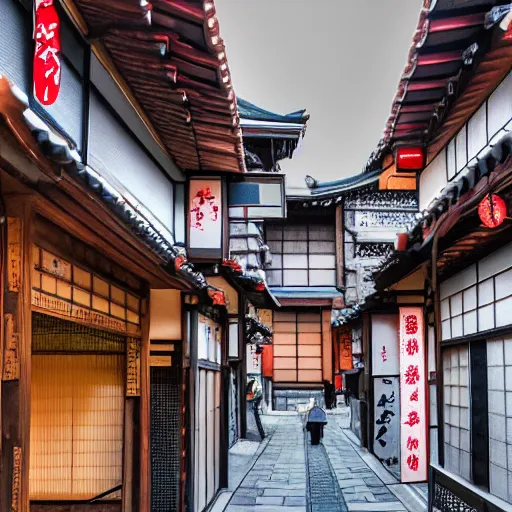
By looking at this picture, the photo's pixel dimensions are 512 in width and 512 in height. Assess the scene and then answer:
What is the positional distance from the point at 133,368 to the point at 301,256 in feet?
102

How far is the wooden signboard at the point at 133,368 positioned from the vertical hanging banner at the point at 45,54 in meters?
4.52

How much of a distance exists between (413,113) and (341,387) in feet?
94.2

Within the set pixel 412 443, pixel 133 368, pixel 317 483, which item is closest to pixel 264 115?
pixel 317 483

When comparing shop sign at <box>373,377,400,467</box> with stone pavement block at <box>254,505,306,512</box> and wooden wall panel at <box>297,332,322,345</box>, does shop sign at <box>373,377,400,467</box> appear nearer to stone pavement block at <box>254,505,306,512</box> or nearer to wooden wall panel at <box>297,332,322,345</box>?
stone pavement block at <box>254,505,306,512</box>

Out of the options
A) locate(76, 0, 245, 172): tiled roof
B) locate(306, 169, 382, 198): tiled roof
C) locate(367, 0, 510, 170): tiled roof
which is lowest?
locate(76, 0, 245, 172): tiled roof

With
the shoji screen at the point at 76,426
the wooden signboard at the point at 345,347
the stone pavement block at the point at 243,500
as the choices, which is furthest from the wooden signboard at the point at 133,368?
the wooden signboard at the point at 345,347

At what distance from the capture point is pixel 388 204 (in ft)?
134

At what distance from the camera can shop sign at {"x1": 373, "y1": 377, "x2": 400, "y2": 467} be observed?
23250 millimetres

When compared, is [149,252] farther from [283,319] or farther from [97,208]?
[283,319]

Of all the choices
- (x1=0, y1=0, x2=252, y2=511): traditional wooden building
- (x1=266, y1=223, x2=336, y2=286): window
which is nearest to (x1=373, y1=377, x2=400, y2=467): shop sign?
(x1=0, y1=0, x2=252, y2=511): traditional wooden building

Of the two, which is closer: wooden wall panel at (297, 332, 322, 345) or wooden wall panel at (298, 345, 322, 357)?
wooden wall panel at (298, 345, 322, 357)

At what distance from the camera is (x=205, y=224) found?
15781 millimetres

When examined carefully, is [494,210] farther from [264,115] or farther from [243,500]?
[264,115]

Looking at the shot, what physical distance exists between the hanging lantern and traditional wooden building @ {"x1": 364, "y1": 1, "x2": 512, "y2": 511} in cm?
1
